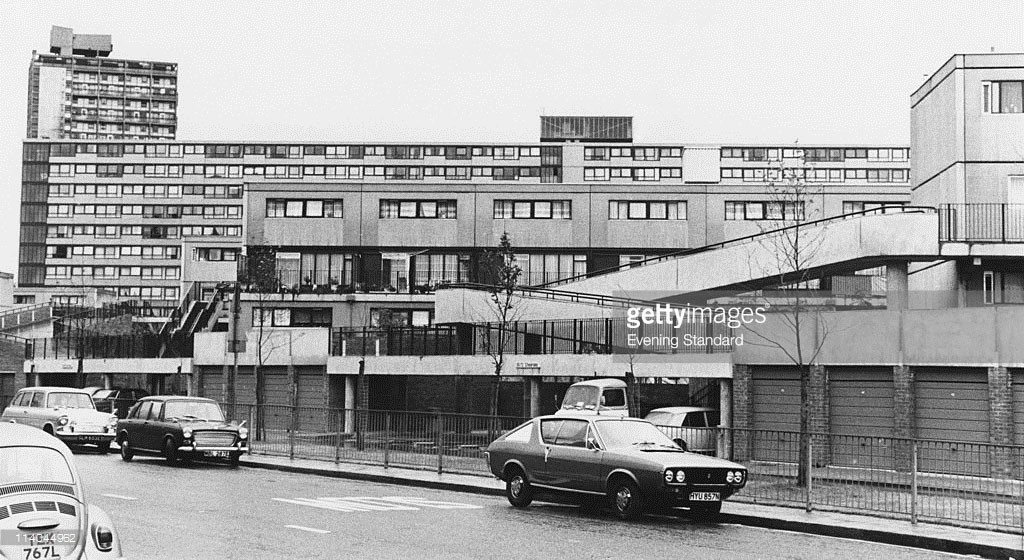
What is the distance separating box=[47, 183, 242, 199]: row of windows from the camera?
122 m

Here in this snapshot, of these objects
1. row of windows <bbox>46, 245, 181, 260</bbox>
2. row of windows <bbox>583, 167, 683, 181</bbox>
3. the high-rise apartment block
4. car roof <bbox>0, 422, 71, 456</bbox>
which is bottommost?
car roof <bbox>0, 422, 71, 456</bbox>

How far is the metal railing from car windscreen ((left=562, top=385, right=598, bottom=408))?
35.4ft

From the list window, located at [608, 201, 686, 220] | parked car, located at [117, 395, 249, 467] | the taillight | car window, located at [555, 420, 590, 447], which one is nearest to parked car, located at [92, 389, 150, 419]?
parked car, located at [117, 395, 249, 467]

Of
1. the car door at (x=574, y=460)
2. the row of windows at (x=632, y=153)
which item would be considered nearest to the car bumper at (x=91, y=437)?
the car door at (x=574, y=460)

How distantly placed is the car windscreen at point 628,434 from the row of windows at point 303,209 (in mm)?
37990

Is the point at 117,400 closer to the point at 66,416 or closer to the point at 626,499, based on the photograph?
the point at 66,416

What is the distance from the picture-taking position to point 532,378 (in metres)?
36.7

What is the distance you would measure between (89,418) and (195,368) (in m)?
12.7

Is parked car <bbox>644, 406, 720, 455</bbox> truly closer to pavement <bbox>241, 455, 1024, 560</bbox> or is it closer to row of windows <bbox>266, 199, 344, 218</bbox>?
pavement <bbox>241, 455, 1024, 560</bbox>

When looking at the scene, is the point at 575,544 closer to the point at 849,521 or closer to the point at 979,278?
the point at 849,521

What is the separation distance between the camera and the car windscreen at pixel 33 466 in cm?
912

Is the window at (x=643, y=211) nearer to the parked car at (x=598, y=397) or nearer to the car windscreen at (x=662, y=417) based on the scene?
the parked car at (x=598, y=397)

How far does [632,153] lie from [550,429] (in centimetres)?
9587

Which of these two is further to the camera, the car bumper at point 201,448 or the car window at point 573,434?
the car bumper at point 201,448
